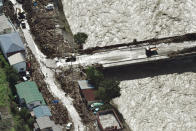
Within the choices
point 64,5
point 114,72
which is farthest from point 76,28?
point 114,72

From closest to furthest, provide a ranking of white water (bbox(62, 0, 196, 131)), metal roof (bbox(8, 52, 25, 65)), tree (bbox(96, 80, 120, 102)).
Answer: tree (bbox(96, 80, 120, 102)) < white water (bbox(62, 0, 196, 131)) < metal roof (bbox(8, 52, 25, 65))

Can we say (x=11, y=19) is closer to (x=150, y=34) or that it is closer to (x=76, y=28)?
(x=76, y=28)

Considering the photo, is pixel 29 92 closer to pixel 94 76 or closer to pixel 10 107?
pixel 10 107

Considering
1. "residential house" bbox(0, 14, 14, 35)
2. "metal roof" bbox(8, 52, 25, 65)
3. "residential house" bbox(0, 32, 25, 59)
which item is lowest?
"metal roof" bbox(8, 52, 25, 65)

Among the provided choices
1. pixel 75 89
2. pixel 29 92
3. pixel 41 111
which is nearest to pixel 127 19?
pixel 75 89

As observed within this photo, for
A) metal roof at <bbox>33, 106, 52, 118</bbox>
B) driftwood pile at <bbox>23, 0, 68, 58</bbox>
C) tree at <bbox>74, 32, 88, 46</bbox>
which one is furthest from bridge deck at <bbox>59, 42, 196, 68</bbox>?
metal roof at <bbox>33, 106, 52, 118</bbox>

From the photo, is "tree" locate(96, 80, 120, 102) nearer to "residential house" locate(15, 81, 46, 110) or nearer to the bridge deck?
the bridge deck

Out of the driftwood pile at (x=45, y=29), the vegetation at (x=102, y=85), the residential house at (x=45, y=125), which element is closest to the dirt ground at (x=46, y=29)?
the driftwood pile at (x=45, y=29)
